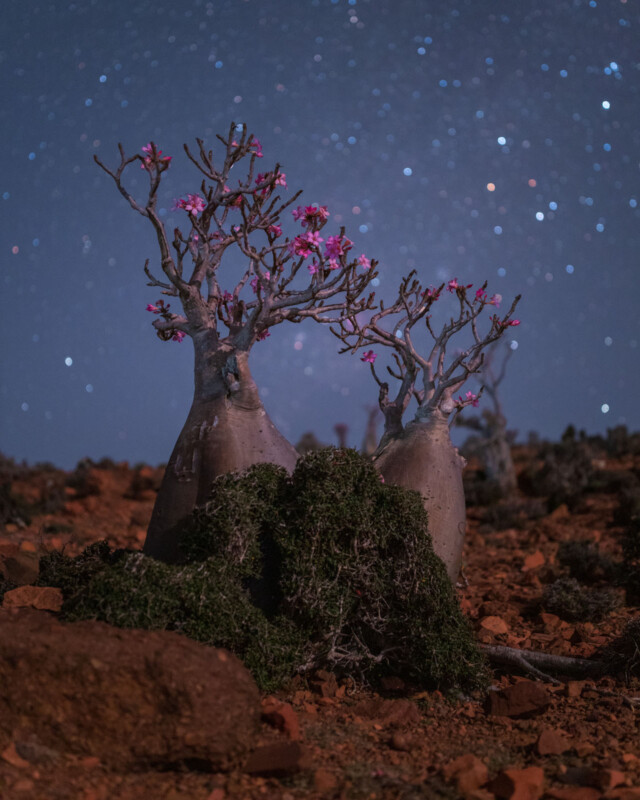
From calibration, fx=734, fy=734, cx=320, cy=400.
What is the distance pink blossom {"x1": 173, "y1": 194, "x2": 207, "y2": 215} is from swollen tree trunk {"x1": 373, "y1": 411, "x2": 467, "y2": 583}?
2620mm

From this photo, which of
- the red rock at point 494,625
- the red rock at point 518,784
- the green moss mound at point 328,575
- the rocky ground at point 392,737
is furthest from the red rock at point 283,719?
the red rock at point 494,625

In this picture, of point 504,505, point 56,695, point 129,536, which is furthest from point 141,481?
point 56,695

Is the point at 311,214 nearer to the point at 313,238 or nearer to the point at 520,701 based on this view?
the point at 313,238

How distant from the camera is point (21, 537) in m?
10.3

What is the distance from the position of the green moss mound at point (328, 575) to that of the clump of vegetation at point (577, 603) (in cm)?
235

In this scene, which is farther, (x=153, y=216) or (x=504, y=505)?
(x=504, y=505)

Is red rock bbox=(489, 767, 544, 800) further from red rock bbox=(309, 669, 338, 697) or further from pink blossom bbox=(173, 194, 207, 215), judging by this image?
pink blossom bbox=(173, 194, 207, 215)

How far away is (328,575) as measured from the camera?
190 inches

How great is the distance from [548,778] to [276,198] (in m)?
4.56

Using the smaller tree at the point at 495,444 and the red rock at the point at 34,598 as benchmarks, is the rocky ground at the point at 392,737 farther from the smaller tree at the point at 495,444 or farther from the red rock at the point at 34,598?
the smaller tree at the point at 495,444

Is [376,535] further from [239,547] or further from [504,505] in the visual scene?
[504,505]

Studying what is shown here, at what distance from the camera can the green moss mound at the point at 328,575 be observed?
463 centimetres

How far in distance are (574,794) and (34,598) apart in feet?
11.6

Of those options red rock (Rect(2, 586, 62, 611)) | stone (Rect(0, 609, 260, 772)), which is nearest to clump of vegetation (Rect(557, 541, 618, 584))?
red rock (Rect(2, 586, 62, 611))
